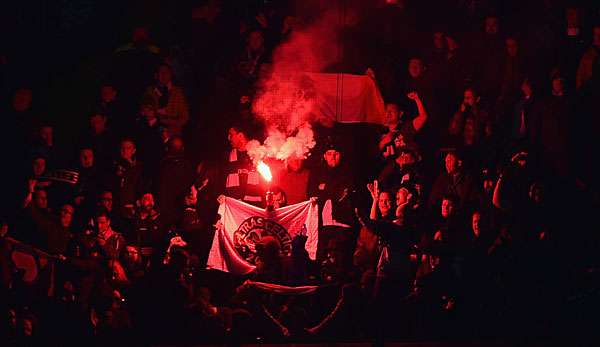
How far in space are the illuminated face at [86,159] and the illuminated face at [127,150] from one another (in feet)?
1.25

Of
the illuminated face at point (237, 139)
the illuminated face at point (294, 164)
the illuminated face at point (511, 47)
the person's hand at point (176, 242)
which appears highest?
the illuminated face at point (511, 47)

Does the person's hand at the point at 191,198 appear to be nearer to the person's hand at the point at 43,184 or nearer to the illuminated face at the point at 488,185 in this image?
the person's hand at the point at 43,184

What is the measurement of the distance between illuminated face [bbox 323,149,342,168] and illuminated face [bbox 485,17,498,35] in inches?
111

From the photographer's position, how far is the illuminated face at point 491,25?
39.9 feet

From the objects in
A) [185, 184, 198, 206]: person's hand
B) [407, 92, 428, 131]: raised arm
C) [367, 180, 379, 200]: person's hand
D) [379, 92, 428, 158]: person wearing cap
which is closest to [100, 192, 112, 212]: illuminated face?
[185, 184, 198, 206]: person's hand

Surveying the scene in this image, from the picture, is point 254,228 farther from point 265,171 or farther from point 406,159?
point 406,159

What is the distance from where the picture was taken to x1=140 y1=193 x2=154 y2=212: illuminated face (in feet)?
36.3

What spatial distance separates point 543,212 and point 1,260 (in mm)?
6842

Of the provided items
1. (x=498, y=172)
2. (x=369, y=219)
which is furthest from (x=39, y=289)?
(x=498, y=172)

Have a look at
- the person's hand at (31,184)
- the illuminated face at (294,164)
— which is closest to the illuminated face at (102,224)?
the person's hand at (31,184)

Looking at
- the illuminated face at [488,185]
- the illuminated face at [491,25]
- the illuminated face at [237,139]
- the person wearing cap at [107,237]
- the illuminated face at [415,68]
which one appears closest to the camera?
the person wearing cap at [107,237]

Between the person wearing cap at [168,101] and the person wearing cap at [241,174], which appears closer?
the person wearing cap at [241,174]

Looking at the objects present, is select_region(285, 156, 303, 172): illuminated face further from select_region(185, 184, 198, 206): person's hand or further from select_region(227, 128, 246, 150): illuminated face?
select_region(185, 184, 198, 206): person's hand

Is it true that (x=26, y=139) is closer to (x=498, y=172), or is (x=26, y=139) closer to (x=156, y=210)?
(x=156, y=210)
